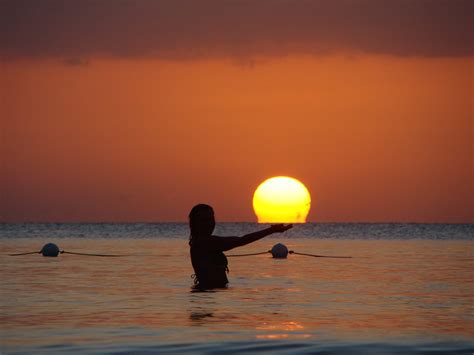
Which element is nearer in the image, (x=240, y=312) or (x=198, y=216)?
(x=240, y=312)

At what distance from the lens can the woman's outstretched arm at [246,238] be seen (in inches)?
704

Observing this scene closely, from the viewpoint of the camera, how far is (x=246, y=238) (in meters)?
18.8

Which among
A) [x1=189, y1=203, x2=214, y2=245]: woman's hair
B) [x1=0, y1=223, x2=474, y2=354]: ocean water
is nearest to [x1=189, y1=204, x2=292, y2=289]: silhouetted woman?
[x1=189, y1=203, x2=214, y2=245]: woman's hair

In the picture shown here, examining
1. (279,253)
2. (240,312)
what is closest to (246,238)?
(240,312)

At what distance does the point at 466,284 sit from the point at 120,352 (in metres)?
17.1

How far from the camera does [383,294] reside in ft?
83.4

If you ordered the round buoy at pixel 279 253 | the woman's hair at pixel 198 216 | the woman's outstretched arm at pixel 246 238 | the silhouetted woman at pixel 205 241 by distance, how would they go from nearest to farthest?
1. the woman's outstretched arm at pixel 246 238
2. the silhouetted woman at pixel 205 241
3. the woman's hair at pixel 198 216
4. the round buoy at pixel 279 253

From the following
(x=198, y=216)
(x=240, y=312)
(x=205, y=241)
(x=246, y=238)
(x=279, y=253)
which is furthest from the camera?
(x=279, y=253)

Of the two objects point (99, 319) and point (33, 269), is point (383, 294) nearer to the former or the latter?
point (99, 319)

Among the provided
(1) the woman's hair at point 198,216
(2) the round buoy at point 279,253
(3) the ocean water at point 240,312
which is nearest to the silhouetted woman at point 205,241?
(1) the woman's hair at point 198,216

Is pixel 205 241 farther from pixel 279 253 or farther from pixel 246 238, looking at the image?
pixel 279 253

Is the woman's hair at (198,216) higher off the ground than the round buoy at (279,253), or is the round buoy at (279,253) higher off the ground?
the woman's hair at (198,216)

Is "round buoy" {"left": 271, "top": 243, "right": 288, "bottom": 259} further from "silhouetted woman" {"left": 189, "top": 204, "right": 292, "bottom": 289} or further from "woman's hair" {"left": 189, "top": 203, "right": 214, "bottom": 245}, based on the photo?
"woman's hair" {"left": 189, "top": 203, "right": 214, "bottom": 245}

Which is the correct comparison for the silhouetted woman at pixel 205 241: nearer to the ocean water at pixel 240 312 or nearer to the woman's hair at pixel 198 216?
the woman's hair at pixel 198 216
